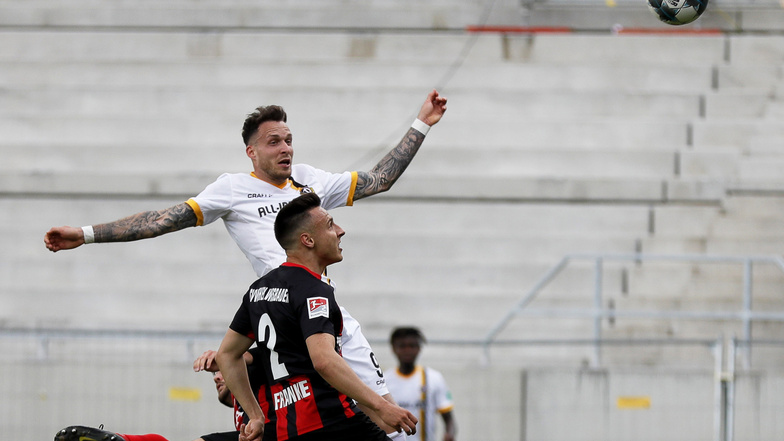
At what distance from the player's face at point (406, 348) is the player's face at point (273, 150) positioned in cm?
446

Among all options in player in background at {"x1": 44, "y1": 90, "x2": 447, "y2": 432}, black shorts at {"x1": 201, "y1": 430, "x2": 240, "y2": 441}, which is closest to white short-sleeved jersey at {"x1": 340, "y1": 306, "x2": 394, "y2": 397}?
player in background at {"x1": 44, "y1": 90, "x2": 447, "y2": 432}

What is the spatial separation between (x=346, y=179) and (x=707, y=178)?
361 inches

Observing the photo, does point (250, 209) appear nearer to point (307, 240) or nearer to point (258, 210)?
point (258, 210)

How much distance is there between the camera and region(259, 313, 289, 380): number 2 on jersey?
5.73 m

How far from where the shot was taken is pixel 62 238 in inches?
244

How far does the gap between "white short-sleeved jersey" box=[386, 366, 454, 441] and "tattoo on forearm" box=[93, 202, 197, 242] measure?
15.7ft

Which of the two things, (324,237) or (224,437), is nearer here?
(324,237)

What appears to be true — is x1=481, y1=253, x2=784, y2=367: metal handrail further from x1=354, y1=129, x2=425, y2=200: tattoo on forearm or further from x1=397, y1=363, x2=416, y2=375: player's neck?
x1=354, y1=129, x2=425, y2=200: tattoo on forearm

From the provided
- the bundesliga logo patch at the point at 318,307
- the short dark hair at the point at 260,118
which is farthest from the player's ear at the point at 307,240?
the short dark hair at the point at 260,118

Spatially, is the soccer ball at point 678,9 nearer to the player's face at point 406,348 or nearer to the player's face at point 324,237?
the player's face at point 406,348

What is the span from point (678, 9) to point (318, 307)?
15.3 feet

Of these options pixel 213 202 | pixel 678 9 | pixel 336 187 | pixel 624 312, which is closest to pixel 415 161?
pixel 624 312

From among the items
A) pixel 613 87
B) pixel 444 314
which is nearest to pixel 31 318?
pixel 444 314

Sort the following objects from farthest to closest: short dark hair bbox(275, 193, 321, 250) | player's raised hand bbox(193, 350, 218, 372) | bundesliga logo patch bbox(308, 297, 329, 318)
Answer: player's raised hand bbox(193, 350, 218, 372) → short dark hair bbox(275, 193, 321, 250) → bundesliga logo patch bbox(308, 297, 329, 318)
